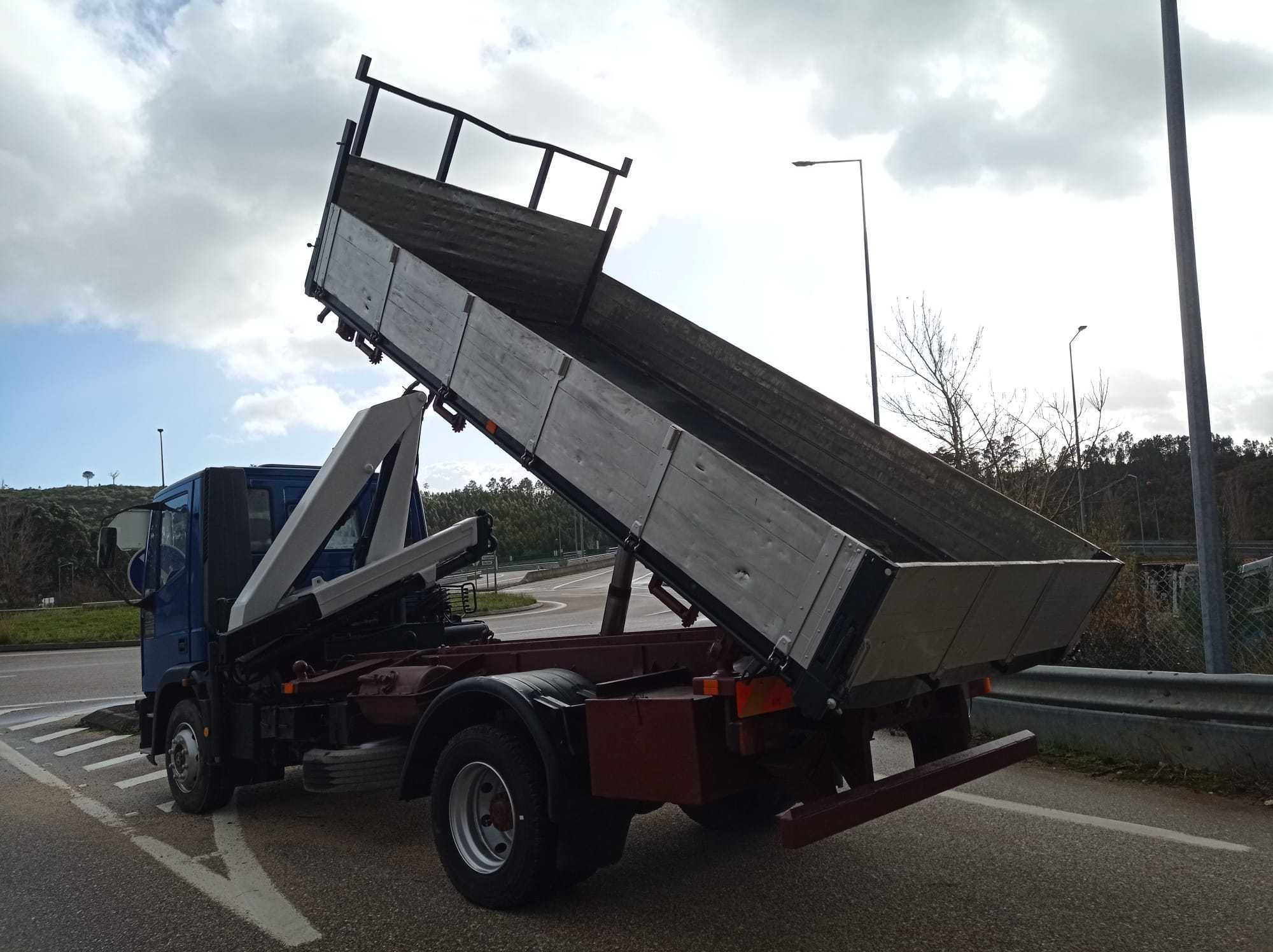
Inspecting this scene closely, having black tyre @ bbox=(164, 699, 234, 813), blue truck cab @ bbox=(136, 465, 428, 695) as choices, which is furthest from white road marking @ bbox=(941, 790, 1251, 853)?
black tyre @ bbox=(164, 699, 234, 813)

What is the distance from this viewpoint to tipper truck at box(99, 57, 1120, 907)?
3355 mm

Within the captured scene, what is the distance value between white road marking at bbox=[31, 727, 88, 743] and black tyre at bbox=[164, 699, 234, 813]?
418cm

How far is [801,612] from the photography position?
3.10 metres

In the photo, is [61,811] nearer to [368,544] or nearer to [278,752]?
[278,752]

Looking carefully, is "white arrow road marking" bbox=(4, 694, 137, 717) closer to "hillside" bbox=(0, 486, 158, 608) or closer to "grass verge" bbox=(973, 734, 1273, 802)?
"hillside" bbox=(0, 486, 158, 608)

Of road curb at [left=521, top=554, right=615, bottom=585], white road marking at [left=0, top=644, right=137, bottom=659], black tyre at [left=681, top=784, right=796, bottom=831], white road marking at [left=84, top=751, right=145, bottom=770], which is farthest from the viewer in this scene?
road curb at [left=521, top=554, right=615, bottom=585]

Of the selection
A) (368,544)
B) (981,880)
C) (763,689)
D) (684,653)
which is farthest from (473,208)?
(981,880)

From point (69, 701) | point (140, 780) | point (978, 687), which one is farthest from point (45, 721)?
point (978, 687)

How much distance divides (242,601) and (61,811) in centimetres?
222

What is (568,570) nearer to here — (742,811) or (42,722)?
(42,722)

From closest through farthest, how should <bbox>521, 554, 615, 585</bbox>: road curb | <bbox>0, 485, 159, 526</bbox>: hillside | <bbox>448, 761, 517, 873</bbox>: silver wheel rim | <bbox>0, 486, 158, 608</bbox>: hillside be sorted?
<bbox>448, 761, 517, 873</bbox>: silver wheel rim < <bbox>0, 486, 158, 608</bbox>: hillside < <bbox>521, 554, 615, 585</bbox>: road curb < <bbox>0, 485, 159, 526</bbox>: hillside

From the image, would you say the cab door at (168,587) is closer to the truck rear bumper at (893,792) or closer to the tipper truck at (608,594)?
the tipper truck at (608,594)

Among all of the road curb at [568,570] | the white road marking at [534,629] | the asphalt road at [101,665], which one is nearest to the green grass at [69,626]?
the asphalt road at [101,665]

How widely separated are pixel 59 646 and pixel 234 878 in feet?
69.7
